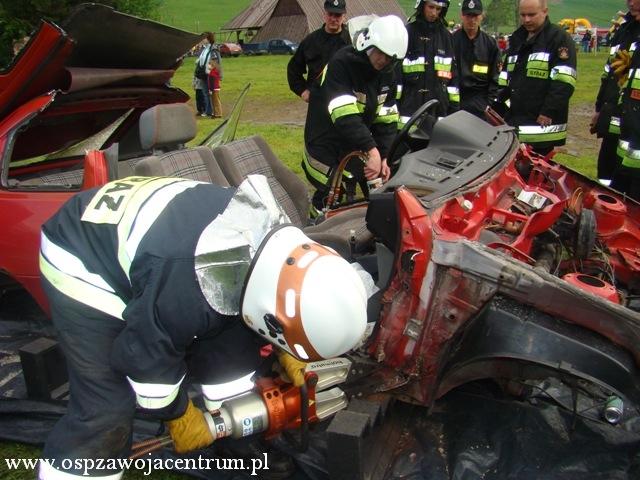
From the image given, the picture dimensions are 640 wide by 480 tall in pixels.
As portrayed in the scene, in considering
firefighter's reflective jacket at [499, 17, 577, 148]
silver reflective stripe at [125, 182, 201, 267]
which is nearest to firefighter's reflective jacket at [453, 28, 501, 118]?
firefighter's reflective jacket at [499, 17, 577, 148]

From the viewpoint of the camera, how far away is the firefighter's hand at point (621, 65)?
4668mm

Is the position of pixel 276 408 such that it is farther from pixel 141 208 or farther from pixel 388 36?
pixel 388 36

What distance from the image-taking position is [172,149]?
3.64m

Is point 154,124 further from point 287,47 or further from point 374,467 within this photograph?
point 287,47

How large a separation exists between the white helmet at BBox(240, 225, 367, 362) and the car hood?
1.66 meters

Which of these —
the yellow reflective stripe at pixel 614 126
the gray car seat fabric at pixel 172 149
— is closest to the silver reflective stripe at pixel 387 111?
the gray car seat fabric at pixel 172 149

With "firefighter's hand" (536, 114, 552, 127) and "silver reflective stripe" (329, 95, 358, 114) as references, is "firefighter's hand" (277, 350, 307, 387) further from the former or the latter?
"firefighter's hand" (536, 114, 552, 127)

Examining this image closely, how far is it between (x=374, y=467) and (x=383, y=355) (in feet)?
1.44

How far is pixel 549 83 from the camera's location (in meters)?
4.94

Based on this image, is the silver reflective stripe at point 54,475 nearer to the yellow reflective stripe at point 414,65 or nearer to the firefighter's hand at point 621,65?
the yellow reflective stripe at point 414,65

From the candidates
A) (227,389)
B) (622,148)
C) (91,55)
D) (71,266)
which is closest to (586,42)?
(622,148)

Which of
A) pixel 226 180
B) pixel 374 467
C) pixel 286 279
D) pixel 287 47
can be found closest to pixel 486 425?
pixel 374 467

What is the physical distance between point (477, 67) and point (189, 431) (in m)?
4.39

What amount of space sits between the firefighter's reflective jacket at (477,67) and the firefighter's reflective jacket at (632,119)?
1323 millimetres
